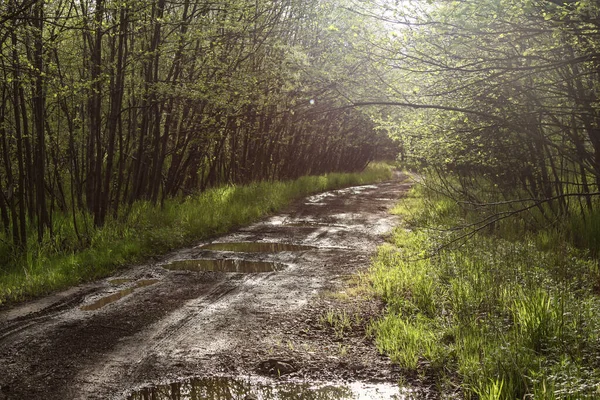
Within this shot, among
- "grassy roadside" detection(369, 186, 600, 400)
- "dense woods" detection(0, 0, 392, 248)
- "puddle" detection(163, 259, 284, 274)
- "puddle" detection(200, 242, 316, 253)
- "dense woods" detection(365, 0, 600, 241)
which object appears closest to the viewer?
"grassy roadside" detection(369, 186, 600, 400)

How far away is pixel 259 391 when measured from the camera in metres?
4.40

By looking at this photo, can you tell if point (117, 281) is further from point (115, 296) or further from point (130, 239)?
point (130, 239)

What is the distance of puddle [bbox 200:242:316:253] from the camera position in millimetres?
10648

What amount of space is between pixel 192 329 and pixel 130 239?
502 cm

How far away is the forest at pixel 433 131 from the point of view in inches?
202

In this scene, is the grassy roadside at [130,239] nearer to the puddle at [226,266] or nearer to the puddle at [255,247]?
the puddle at [255,247]

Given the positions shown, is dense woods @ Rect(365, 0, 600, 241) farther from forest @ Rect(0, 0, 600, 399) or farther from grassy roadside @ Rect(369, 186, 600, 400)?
grassy roadside @ Rect(369, 186, 600, 400)

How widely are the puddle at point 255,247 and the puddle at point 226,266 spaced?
1050 mm

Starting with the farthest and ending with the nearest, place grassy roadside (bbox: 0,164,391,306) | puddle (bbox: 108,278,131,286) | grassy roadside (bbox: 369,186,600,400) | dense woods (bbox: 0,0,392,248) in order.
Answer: dense woods (bbox: 0,0,392,248) → puddle (bbox: 108,278,131,286) → grassy roadside (bbox: 0,164,391,306) → grassy roadside (bbox: 369,186,600,400)

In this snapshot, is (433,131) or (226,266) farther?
(433,131)

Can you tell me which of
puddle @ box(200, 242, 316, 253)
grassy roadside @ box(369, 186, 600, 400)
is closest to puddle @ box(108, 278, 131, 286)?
puddle @ box(200, 242, 316, 253)

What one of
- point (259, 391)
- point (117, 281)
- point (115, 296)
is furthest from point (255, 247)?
point (259, 391)

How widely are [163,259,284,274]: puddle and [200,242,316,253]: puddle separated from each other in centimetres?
105

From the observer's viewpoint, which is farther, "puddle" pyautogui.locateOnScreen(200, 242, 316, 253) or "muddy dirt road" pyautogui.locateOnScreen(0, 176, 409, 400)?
A: "puddle" pyautogui.locateOnScreen(200, 242, 316, 253)
